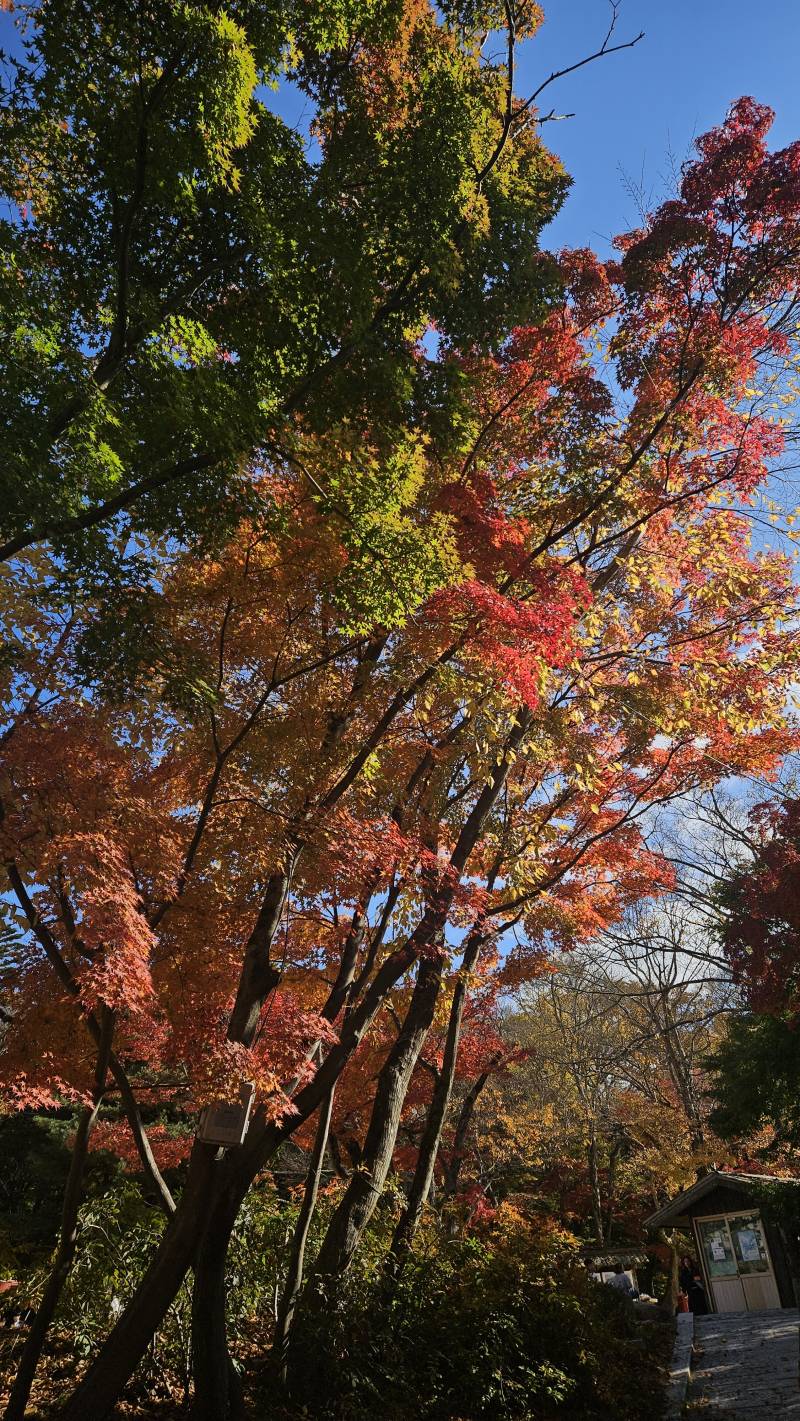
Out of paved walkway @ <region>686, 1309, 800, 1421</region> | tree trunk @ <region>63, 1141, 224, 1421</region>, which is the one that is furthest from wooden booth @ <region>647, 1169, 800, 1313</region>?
tree trunk @ <region>63, 1141, 224, 1421</region>

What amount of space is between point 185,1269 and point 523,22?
1020 cm

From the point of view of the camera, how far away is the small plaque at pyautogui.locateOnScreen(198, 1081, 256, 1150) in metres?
5.97

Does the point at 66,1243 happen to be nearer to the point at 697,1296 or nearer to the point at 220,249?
the point at 220,249

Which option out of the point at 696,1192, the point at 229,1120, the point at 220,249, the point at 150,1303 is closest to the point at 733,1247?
the point at 696,1192

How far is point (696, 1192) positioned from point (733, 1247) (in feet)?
5.28

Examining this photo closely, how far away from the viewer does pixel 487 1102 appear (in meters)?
23.2

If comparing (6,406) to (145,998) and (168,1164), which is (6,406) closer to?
(145,998)

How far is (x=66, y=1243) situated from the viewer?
230 inches

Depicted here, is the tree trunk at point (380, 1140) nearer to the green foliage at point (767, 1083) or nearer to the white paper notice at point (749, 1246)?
the green foliage at point (767, 1083)

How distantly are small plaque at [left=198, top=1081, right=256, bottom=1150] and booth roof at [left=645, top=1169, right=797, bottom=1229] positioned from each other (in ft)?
44.9

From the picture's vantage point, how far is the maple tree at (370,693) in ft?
19.6

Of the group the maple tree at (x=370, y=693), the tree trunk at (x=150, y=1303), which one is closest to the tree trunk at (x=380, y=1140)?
the maple tree at (x=370, y=693)

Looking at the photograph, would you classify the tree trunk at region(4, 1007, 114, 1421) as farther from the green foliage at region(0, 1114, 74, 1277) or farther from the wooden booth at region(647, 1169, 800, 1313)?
the wooden booth at region(647, 1169, 800, 1313)

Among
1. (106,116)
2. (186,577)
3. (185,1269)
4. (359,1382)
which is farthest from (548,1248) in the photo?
(106,116)
